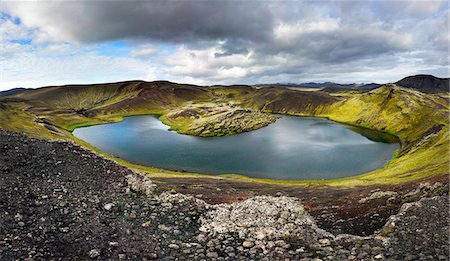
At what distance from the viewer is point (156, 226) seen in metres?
17.4

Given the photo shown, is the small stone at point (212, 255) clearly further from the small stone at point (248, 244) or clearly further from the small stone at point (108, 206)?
the small stone at point (108, 206)

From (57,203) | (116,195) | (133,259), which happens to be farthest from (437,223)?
(57,203)

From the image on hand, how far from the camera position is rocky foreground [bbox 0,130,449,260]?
1431 cm

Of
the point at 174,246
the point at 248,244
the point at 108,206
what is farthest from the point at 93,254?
the point at 248,244

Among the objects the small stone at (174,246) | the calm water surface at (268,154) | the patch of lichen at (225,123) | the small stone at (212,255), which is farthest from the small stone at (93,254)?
the patch of lichen at (225,123)

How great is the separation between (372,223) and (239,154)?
74895 millimetres

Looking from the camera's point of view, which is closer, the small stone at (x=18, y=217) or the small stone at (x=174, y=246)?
the small stone at (x=174, y=246)

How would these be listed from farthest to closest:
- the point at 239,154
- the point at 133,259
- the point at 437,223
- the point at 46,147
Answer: the point at 239,154
the point at 46,147
the point at 437,223
the point at 133,259

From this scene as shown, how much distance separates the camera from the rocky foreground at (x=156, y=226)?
47.0 feet

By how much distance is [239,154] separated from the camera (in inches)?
3664

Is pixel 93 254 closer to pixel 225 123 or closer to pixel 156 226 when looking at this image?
pixel 156 226

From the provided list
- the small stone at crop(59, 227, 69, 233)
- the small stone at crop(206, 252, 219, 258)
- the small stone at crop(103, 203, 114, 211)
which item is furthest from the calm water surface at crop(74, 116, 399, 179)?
the small stone at crop(59, 227, 69, 233)

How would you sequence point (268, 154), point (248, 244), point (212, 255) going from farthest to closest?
point (268, 154), point (248, 244), point (212, 255)

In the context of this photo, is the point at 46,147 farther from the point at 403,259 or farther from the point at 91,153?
the point at 403,259
